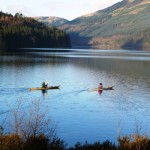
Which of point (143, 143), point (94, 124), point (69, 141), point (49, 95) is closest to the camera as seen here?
point (143, 143)

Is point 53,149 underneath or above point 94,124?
above

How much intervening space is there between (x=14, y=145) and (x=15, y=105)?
3121 centimetres

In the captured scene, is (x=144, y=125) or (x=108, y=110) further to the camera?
(x=108, y=110)

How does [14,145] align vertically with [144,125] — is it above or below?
above

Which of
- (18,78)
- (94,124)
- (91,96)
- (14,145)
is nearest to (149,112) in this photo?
(94,124)

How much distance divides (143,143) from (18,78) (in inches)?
2499

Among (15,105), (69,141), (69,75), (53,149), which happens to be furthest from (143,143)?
(69,75)

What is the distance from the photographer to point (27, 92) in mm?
64625

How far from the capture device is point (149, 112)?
164ft

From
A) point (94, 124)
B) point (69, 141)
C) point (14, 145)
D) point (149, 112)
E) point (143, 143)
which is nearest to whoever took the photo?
point (14, 145)

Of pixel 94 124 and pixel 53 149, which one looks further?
pixel 94 124

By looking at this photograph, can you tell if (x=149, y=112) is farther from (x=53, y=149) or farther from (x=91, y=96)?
(x=53, y=149)

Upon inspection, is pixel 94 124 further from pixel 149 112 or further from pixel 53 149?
pixel 53 149

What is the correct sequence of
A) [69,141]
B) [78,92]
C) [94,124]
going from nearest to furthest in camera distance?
[69,141] → [94,124] → [78,92]
